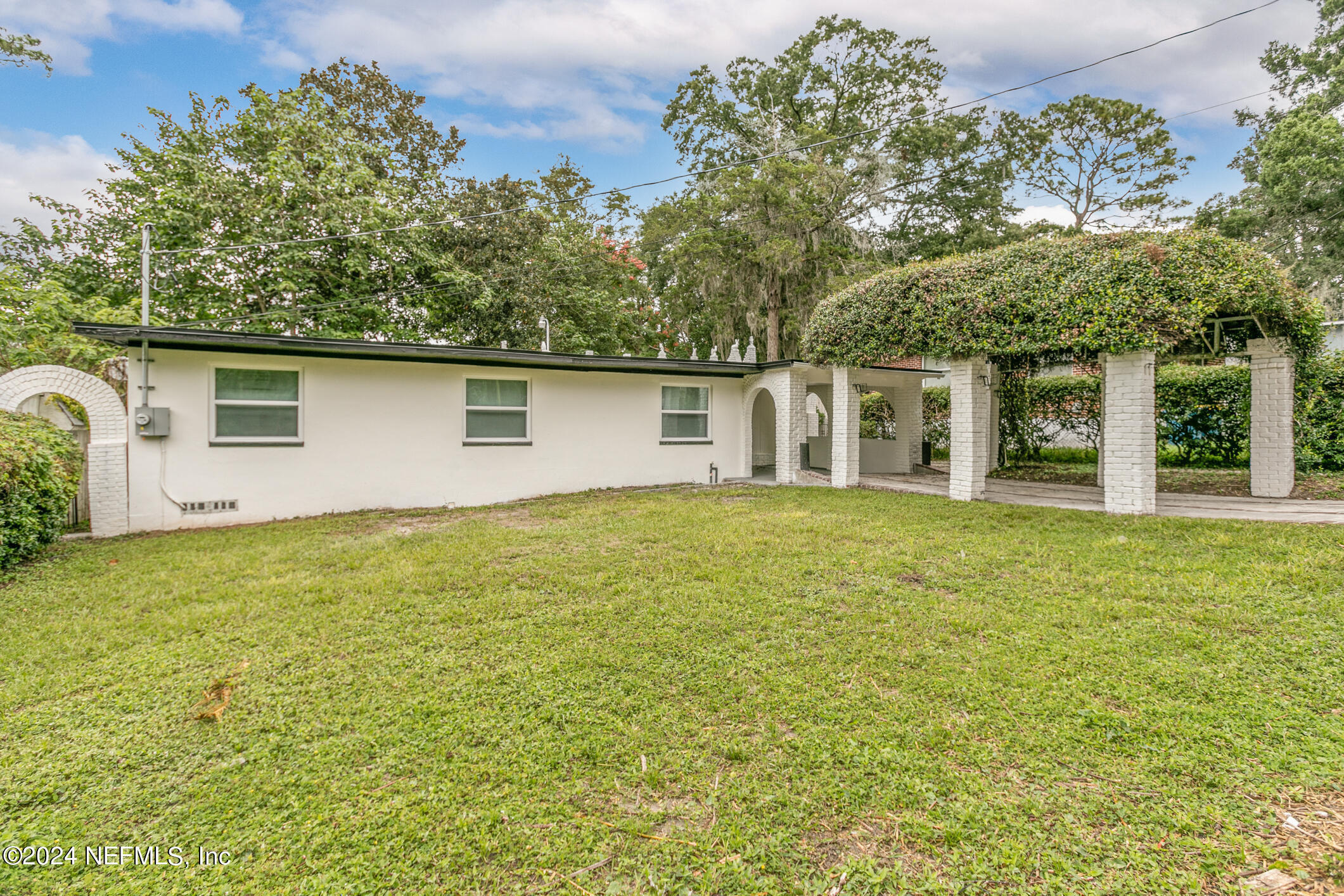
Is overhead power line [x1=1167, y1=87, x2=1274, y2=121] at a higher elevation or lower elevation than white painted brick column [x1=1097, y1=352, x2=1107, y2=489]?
higher

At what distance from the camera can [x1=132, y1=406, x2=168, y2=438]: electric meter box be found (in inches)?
270

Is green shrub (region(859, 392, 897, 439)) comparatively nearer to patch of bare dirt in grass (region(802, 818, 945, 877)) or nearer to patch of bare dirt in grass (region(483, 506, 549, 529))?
patch of bare dirt in grass (region(483, 506, 549, 529))

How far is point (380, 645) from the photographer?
326 cm

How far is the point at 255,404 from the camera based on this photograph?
768 centimetres

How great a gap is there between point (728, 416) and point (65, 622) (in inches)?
373

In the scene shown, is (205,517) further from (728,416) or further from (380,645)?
(728,416)

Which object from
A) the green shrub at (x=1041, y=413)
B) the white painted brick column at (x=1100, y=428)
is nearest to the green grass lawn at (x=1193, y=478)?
the white painted brick column at (x=1100, y=428)

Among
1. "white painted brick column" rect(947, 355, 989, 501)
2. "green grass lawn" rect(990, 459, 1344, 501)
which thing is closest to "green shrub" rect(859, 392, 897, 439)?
"green grass lawn" rect(990, 459, 1344, 501)

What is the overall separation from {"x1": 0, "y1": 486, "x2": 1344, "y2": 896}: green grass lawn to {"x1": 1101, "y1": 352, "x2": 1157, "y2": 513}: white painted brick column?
191 centimetres

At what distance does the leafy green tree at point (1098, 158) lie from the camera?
1803 cm

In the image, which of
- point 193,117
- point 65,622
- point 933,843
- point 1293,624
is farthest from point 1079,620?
point 193,117

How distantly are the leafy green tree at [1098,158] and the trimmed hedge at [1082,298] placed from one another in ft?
46.5

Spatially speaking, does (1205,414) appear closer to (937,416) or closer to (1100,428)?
(1100,428)

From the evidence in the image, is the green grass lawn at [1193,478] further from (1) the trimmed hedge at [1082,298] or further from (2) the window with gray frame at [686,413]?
(2) the window with gray frame at [686,413]
